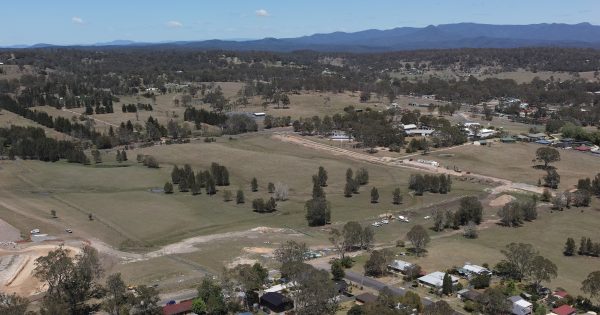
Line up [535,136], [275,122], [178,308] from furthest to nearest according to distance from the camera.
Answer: [275,122]
[535,136]
[178,308]

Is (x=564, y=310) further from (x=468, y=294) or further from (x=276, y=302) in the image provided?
(x=276, y=302)

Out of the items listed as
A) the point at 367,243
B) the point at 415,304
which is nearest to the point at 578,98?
the point at 367,243

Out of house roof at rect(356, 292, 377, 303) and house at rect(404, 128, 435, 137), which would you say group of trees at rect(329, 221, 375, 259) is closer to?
house roof at rect(356, 292, 377, 303)

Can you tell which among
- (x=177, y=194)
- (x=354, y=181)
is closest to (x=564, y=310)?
(x=354, y=181)

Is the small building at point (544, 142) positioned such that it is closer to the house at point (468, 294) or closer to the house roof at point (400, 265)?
the house roof at point (400, 265)

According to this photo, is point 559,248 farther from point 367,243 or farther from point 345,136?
point 345,136

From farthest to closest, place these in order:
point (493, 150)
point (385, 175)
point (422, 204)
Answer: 1. point (493, 150)
2. point (385, 175)
3. point (422, 204)

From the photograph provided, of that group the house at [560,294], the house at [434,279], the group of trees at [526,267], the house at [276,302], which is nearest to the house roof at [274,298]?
the house at [276,302]
